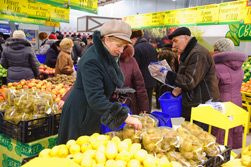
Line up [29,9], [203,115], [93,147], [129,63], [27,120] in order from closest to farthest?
[93,147]
[203,115]
[27,120]
[129,63]
[29,9]

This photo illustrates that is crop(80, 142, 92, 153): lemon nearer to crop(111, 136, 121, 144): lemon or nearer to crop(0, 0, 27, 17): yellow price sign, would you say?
crop(111, 136, 121, 144): lemon

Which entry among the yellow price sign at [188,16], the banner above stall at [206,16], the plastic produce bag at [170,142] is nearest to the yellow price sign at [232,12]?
the banner above stall at [206,16]

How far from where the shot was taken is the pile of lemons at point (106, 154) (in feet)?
4.58

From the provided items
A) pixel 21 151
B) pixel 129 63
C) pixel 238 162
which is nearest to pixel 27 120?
pixel 21 151

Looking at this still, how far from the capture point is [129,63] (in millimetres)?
3273

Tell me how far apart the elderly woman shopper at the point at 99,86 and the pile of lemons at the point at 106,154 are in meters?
0.23

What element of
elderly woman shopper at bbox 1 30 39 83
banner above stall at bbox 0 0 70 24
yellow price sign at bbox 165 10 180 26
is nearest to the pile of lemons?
elderly woman shopper at bbox 1 30 39 83

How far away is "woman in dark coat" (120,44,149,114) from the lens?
323 centimetres

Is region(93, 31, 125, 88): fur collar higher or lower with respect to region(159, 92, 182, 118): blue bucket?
higher

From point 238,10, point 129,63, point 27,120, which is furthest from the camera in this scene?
point 238,10

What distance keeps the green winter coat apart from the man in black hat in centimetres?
→ 106

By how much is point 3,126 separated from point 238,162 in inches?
98.6

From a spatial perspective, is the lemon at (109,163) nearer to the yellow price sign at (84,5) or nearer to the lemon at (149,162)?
the lemon at (149,162)

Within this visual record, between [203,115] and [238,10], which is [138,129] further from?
[238,10]
